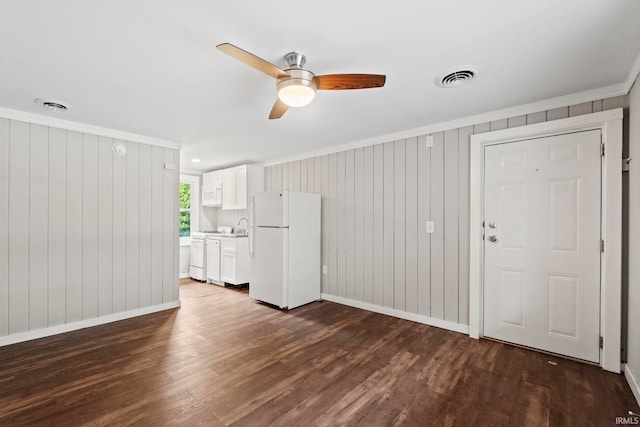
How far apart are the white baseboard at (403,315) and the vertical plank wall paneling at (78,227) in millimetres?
2323

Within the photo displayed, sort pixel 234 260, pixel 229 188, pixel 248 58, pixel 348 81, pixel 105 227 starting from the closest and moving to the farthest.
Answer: pixel 248 58 < pixel 348 81 < pixel 105 227 < pixel 234 260 < pixel 229 188

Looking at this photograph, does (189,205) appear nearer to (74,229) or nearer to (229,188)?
(229,188)

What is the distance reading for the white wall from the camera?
1.97 meters

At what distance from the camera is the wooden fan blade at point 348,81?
1.73 meters

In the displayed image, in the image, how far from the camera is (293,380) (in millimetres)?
2178

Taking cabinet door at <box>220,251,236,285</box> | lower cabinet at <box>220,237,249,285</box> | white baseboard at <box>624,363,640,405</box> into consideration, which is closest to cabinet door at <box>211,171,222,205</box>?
lower cabinet at <box>220,237,249,285</box>

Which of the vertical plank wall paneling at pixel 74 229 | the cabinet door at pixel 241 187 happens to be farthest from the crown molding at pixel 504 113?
the vertical plank wall paneling at pixel 74 229

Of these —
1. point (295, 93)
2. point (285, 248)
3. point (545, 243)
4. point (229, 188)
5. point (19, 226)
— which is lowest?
point (285, 248)

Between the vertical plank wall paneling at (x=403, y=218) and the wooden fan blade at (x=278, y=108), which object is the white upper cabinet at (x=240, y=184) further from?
the wooden fan blade at (x=278, y=108)

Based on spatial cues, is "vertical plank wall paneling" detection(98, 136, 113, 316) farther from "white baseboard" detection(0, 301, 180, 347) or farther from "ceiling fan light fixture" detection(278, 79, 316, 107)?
"ceiling fan light fixture" detection(278, 79, 316, 107)

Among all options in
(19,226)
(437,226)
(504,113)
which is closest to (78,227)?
(19,226)

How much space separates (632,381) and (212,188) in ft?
20.2

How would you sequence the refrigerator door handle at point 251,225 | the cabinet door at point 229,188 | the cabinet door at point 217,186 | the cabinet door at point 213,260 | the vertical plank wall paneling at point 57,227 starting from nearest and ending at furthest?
the vertical plank wall paneling at point 57,227 → the refrigerator door handle at point 251,225 → the cabinet door at point 213,260 → the cabinet door at point 229,188 → the cabinet door at point 217,186

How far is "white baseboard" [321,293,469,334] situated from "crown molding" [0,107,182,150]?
3157mm
